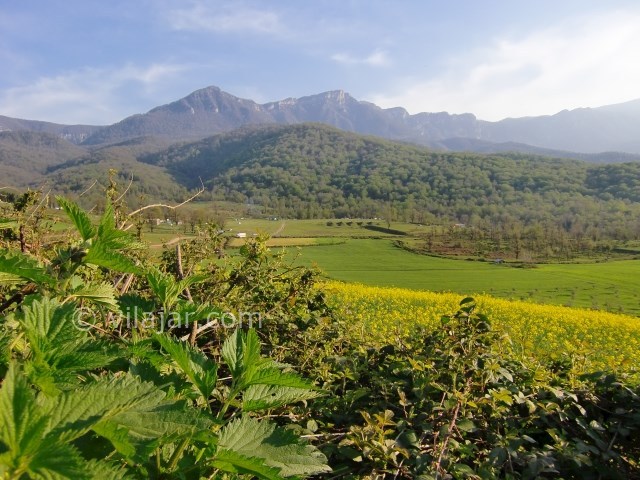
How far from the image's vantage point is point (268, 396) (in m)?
0.98

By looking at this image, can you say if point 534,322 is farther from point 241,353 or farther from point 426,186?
point 426,186

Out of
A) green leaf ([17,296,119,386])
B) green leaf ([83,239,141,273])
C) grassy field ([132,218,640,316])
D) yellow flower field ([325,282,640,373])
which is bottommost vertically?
grassy field ([132,218,640,316])

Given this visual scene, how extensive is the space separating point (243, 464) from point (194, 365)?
0.94ft

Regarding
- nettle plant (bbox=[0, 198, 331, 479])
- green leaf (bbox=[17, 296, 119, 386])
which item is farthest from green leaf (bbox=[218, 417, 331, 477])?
green leaf (bbox=[17, 296, 119, 386])

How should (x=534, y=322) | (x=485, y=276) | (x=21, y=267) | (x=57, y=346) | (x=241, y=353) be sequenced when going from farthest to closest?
(x=485, y=276), (x=534, y=322), (x=241, y=353), (x=21, y=267), (x=57, y=346)

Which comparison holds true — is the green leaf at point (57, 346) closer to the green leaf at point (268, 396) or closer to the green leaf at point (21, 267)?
the green leaf at point (21, 267)

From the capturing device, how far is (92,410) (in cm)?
63

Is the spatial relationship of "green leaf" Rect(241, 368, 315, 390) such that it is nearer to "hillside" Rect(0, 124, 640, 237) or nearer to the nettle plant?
the nettle plant

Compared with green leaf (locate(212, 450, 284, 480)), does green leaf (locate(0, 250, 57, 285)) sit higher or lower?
higher

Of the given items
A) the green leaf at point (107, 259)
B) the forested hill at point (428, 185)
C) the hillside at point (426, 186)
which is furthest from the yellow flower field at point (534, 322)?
the forested hill at point (428, 185)

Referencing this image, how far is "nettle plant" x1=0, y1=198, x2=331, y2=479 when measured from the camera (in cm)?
57

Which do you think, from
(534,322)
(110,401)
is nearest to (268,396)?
(110,401)

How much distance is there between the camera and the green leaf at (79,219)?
108cm

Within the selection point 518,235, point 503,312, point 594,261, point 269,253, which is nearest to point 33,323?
point 269,253
